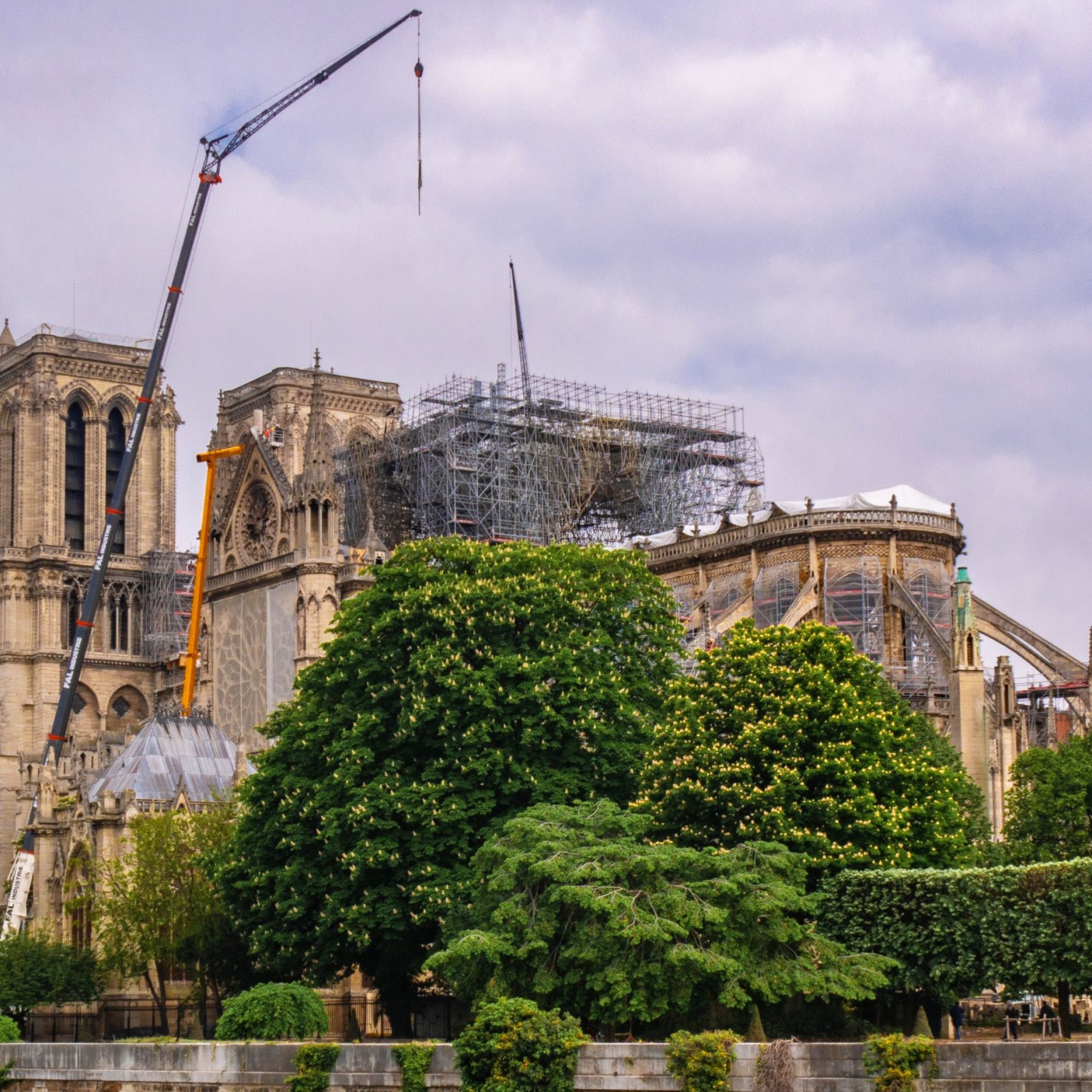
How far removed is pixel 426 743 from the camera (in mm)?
49344

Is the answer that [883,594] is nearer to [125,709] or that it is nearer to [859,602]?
[859,602]

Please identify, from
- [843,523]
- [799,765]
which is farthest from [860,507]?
[799,765]

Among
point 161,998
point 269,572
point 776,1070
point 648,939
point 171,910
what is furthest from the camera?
point 269,572

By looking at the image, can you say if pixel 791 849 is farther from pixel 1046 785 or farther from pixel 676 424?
pixel 676 424

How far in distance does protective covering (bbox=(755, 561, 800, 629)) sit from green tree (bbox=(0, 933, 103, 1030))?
914 inches

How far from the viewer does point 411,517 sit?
297ft

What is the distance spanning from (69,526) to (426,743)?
6595 cm

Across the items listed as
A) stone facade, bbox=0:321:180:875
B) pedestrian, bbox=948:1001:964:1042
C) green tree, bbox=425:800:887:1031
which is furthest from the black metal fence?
stone facade, bbox=0:321:180:875

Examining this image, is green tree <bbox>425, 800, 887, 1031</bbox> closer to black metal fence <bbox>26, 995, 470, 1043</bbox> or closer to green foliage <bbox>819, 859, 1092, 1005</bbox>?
green foliage <bbox>819, 859, 1092, 1005</bbox>

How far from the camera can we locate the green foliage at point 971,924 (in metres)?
39.5

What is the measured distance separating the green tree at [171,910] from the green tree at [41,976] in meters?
0.74

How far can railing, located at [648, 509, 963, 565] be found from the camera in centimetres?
7019

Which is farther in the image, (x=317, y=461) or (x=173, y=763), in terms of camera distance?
(x=317, y=461)

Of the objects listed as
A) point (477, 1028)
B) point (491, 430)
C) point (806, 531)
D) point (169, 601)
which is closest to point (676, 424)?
point (491, 430)
